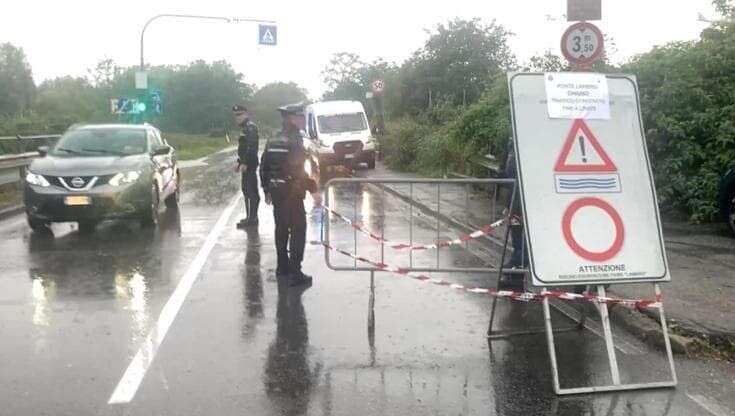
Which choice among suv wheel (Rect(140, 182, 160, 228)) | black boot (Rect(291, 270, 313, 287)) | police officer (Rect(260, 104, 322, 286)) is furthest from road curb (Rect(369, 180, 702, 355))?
suv wheel (Rect(140, 182, 160, 228))

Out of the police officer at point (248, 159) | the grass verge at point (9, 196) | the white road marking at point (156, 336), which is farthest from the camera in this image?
the grass verge at point (9, 196)

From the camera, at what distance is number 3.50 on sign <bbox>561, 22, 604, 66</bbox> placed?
31.4 ft

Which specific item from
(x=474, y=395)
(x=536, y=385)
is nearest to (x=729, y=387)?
(x=536, y=385)

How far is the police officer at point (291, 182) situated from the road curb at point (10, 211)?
7848 mm

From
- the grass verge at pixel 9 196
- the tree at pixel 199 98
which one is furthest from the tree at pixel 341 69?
the grass verge at pixel 9 196

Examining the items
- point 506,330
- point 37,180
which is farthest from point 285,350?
point 37,180

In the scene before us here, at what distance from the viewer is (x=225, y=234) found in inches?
453

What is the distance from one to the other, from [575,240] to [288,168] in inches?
137

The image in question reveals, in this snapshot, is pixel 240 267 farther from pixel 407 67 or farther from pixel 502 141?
pixel 407 67

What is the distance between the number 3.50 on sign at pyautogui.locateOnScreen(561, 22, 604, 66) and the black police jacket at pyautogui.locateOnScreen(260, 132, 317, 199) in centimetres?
387

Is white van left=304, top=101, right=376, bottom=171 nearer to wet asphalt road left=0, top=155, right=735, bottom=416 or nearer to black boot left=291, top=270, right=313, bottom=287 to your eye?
wet asphalt road left=0, top=155, right=735, bottom=416

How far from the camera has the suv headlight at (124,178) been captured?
1123 centimetres

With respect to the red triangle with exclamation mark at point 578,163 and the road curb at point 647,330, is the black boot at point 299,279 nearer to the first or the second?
the road curb at point 647,330

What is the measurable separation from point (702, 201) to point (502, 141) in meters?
5.02
